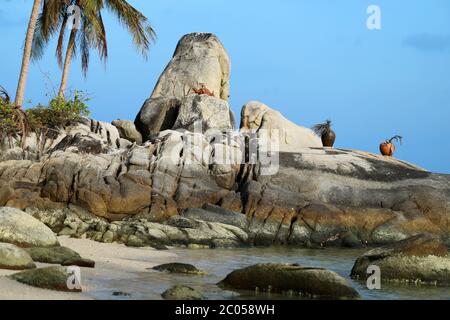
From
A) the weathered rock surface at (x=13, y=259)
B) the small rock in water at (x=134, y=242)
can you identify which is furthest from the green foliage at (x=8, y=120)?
the weathered rock surface at (x=13, y=259)

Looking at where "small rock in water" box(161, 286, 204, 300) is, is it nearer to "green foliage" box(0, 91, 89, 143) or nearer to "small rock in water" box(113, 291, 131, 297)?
"small rock in water" box(113, 291, 131, 297)

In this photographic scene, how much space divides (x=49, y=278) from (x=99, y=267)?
262cm

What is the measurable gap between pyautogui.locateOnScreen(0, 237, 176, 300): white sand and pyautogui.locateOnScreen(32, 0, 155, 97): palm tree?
15.3m

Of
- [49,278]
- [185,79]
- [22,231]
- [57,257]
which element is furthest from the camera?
[185,79]

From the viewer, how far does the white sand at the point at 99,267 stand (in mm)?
8750

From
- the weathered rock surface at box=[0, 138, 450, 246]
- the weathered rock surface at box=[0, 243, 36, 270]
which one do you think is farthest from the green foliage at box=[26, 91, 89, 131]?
the weathered rock surface at box=[0, 243, 36, 270]

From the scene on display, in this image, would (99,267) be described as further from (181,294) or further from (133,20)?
(133,20)

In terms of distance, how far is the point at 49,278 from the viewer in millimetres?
9281

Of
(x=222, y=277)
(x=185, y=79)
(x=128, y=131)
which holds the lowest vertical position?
(x=222, y=277)

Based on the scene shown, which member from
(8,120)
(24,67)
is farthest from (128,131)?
(8,120)

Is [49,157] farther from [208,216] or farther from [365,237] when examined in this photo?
[365,237]

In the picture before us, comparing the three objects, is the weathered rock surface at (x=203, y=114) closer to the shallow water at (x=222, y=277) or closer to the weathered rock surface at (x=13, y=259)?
the shallow water at (x=222, y=277)

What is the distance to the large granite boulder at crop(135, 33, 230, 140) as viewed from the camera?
29516mm

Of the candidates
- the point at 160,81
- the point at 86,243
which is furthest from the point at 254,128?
the point at 86,243
